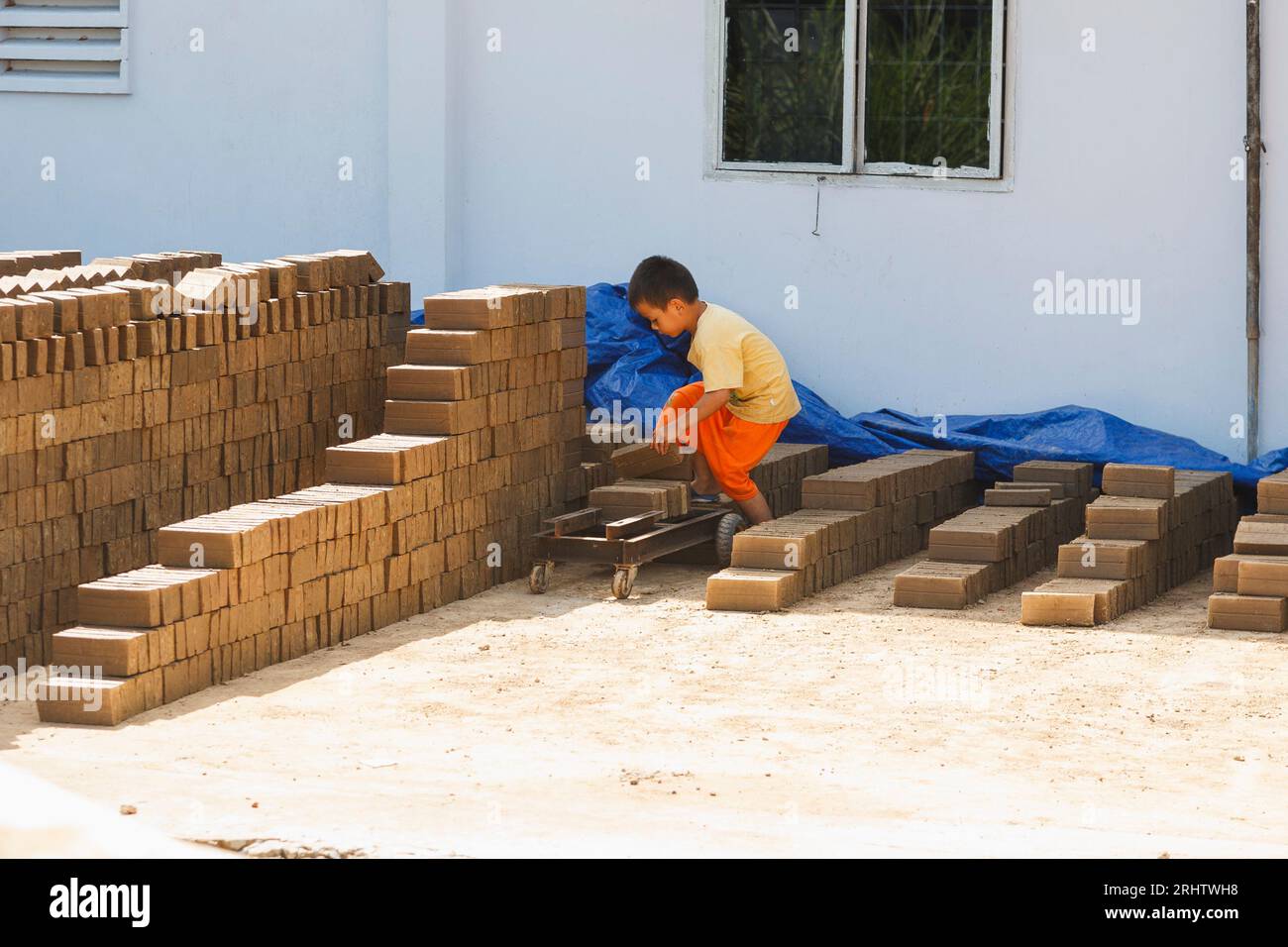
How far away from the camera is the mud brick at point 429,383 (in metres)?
8.34

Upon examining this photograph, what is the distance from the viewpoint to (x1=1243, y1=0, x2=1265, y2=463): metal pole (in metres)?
9.77

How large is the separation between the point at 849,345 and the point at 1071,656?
375 cm

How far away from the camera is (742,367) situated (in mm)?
9062

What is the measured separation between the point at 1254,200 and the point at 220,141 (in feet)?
21.1

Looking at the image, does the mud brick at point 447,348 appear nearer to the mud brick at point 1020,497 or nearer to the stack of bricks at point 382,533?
the stack of bricks at point 382,533

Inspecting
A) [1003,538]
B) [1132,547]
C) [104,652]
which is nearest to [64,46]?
[104,652]

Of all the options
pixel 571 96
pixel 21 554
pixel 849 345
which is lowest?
pixel 21 554

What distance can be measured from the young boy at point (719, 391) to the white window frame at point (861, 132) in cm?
198

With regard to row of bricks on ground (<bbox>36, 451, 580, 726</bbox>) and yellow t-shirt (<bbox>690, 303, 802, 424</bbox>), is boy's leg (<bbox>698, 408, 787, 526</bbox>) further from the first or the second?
row of bricks on ground (<bbox>36, 451, 580, 726</bbox>)

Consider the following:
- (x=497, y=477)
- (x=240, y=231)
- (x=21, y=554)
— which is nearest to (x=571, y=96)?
(x=240, y=231)

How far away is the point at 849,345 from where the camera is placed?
10.9 metres

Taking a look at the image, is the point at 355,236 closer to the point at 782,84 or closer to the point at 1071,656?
the point at 782,84

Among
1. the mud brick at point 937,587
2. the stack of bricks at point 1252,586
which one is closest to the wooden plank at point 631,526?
the mud brick at point 937,587
